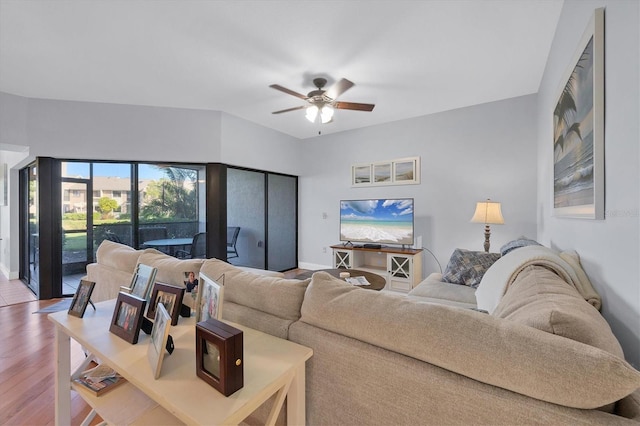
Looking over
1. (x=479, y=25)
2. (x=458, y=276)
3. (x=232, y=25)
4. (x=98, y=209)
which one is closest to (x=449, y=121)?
(x=479, y=25)

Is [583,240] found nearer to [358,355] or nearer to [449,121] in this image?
[358,355]

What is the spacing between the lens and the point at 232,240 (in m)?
4.57

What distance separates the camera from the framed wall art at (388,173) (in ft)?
14.0

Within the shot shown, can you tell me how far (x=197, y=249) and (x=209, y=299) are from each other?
3.47 m

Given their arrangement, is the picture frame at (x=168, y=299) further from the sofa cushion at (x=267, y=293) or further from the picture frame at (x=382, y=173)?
the picture frame at (x=382, y=173)

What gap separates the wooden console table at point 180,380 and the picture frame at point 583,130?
144 centimetres

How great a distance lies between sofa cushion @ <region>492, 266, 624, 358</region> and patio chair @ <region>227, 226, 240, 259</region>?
4.02 metres

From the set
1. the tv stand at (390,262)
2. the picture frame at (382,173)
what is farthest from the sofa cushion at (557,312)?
the picture frame at (382,173)

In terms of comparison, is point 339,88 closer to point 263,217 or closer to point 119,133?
point 263,217

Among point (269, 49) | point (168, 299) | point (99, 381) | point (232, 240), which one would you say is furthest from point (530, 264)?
point (232, 240)

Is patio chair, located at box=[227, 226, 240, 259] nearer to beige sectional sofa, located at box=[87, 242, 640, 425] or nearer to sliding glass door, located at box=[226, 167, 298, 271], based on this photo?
sliding glass door, located at box=[226, 167, 298, 271]

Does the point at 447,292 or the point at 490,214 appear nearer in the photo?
the point at 447,292

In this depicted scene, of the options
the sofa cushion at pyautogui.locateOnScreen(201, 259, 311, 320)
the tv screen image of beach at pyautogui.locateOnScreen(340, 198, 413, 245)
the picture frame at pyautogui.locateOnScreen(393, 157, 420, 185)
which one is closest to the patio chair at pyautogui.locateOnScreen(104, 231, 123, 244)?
the tv screen image of beach at pyautogui.locateOnScreen(340, 198, 413, 245)

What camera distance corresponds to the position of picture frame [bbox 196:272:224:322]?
1.04 m
